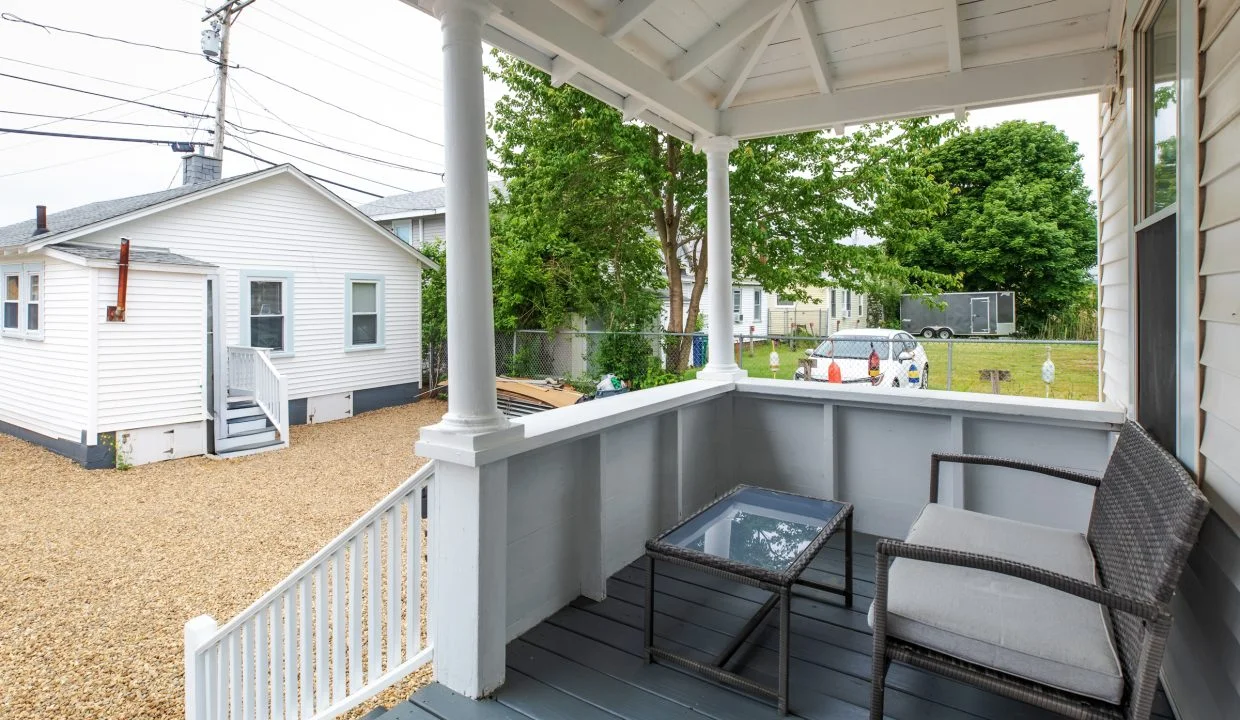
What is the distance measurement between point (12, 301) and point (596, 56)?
10.3 meters

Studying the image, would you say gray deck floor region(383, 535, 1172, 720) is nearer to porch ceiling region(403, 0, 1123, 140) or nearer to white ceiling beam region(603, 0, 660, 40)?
porch ceiling region(403, 0, 1123, 140)

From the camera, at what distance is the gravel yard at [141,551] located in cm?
340

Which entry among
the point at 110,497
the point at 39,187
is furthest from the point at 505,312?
the point at 39,187

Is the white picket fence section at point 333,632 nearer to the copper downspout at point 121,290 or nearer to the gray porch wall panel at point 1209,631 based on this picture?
the gray porch wall panel at point 1209,631

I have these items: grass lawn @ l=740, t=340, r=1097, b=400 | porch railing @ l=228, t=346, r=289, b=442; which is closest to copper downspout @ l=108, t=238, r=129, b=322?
porch railing @ l=228, t=346, r=289, b=442

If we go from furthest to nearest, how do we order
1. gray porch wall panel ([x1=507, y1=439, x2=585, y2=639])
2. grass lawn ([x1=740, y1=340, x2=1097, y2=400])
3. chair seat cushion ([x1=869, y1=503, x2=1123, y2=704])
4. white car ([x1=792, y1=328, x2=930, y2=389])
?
1. white car ([x1=792, y1=328, x2=930, y2=389])
2. grass lawn ([x1=740, y1=340, x2=1097, y2=400])
3. gray porch wall panel ([x1=507, y1=439, x2=585, y2=639])
4. chair seat cushion ([x1=869, y1=503, x2=1123, y2=704])

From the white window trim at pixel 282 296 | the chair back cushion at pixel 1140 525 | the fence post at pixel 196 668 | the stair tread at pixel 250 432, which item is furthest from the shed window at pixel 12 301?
the chair back cushion at pixel 1140 525

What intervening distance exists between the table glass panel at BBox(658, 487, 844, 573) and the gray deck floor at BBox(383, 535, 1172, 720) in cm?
37

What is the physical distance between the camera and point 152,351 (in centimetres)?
764

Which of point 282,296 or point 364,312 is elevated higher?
point 282,296

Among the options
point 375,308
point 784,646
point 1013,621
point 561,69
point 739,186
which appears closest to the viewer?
point 1013,621

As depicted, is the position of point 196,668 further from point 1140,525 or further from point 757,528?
point 1140,525

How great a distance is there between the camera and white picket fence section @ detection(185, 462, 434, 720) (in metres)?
2.06

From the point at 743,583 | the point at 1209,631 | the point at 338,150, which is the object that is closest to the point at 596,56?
the point at 743,583
